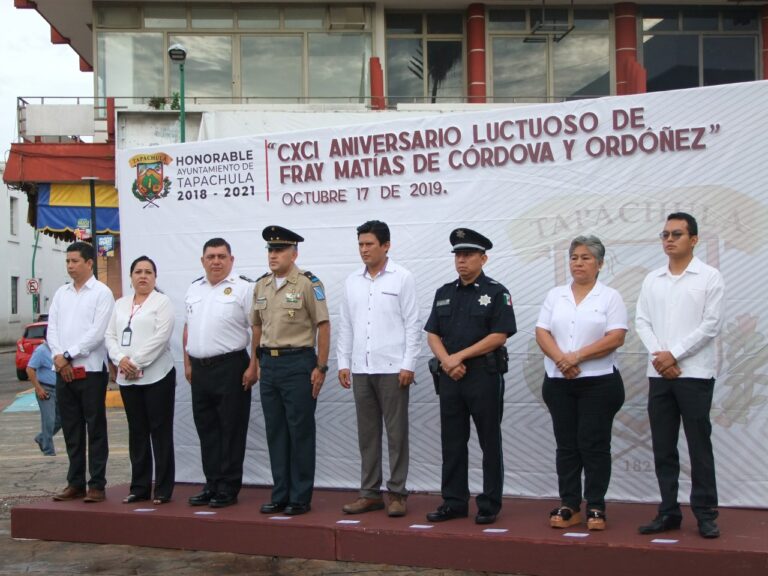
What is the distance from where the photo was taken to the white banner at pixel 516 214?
5.57 metres

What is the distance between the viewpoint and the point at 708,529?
4.86 m

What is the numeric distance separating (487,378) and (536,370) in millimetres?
821

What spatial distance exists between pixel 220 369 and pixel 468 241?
6.22 feet

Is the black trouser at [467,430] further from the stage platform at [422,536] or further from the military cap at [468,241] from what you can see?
the military cap at [468,241]

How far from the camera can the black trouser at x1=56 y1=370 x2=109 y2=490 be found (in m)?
6.46

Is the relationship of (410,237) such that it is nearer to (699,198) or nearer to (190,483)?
(699,198)

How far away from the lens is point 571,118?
19.6 ft

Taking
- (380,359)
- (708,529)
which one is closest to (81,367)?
(380,359)

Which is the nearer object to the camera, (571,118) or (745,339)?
(745,339)

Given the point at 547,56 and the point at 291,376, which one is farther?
the point at 547,56

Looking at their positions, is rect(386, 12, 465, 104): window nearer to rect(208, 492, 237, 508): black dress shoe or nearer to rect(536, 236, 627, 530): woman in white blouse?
rect(208, 492, 237, 508): black dress shoe

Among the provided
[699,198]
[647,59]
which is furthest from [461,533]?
[647,59]

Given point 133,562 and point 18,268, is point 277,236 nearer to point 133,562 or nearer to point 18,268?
point 133,562

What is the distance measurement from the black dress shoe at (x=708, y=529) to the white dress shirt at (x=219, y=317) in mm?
3076
